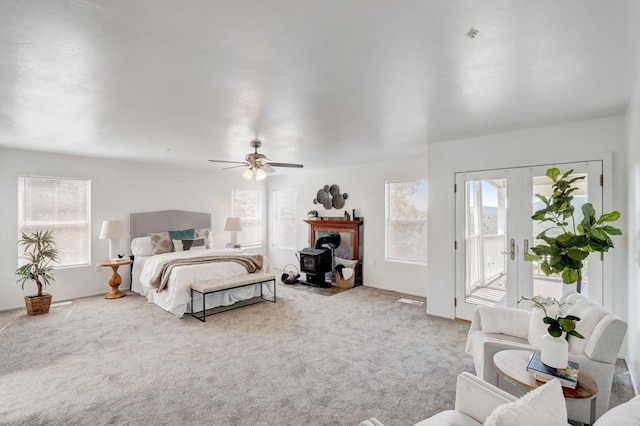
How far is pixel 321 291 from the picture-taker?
594 cm

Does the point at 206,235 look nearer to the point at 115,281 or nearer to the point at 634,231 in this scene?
the point at 115,281

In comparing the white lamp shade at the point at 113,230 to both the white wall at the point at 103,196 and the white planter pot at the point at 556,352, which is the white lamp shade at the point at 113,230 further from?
the white planter pot at the point at 556,352

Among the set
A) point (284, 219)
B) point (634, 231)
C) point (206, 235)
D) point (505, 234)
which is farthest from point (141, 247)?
point (634, 231)

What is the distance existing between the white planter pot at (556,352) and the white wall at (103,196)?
6.35 m

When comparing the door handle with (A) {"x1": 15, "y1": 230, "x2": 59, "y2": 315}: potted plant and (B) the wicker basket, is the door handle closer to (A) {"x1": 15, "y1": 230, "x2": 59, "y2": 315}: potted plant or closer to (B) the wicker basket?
(B) the wicker basket

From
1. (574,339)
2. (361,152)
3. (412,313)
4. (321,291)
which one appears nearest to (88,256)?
(321,291)

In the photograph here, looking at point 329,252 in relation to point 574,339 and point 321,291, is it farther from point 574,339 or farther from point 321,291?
point 574,339

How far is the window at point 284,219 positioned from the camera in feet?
26.2

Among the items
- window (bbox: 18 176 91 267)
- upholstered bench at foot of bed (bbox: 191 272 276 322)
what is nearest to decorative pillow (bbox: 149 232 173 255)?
window (bbox: 18 176 91 267)

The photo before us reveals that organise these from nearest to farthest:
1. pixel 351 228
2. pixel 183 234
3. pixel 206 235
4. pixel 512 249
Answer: pixel 512 249 < pixel 183 234 < pixel 351 228 < pixel 206 235

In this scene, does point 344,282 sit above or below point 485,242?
below

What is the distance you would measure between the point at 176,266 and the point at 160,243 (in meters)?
1.50

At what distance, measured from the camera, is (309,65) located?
211 centimetres

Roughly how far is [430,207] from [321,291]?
2559 mm
